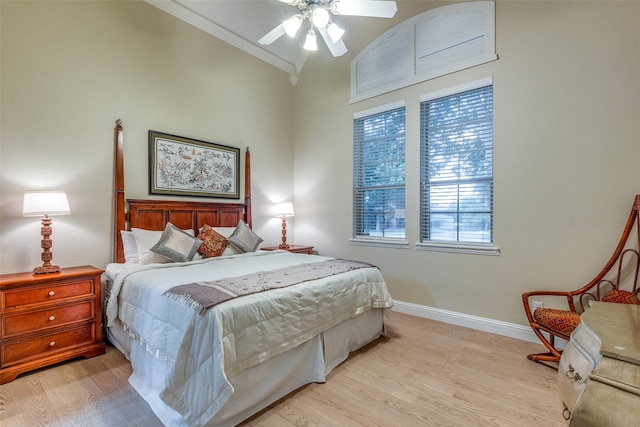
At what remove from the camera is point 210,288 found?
6.11 ft

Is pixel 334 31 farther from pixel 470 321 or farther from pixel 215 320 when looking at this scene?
pixel 470 321

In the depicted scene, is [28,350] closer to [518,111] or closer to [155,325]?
[155,325]

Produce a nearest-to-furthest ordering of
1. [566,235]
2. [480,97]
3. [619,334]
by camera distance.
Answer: [619,334]
[566,235]
[480,97]

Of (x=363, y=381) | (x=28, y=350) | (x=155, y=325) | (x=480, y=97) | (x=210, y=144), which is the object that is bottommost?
(x=363, y=381)

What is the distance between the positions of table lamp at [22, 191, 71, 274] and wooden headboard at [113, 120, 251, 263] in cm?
59

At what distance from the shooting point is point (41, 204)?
7.62 feet

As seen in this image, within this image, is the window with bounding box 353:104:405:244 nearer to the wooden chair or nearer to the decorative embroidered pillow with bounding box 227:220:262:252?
the decorative embroidered pillow with bounding box 227:220:262:252

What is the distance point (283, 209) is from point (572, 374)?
3.79 meters

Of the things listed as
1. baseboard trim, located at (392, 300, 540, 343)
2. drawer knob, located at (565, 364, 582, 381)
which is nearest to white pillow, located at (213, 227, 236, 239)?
baseboard trim, located at (392, 300, 540, 343)

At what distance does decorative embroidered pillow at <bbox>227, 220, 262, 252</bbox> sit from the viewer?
356 cm

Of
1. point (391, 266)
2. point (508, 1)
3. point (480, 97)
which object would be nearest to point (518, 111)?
point (480, 97)

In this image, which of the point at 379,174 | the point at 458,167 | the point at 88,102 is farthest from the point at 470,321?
the point at 88,102

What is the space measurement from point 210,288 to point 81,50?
2.74 metres

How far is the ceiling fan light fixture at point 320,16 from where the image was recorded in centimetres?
237
